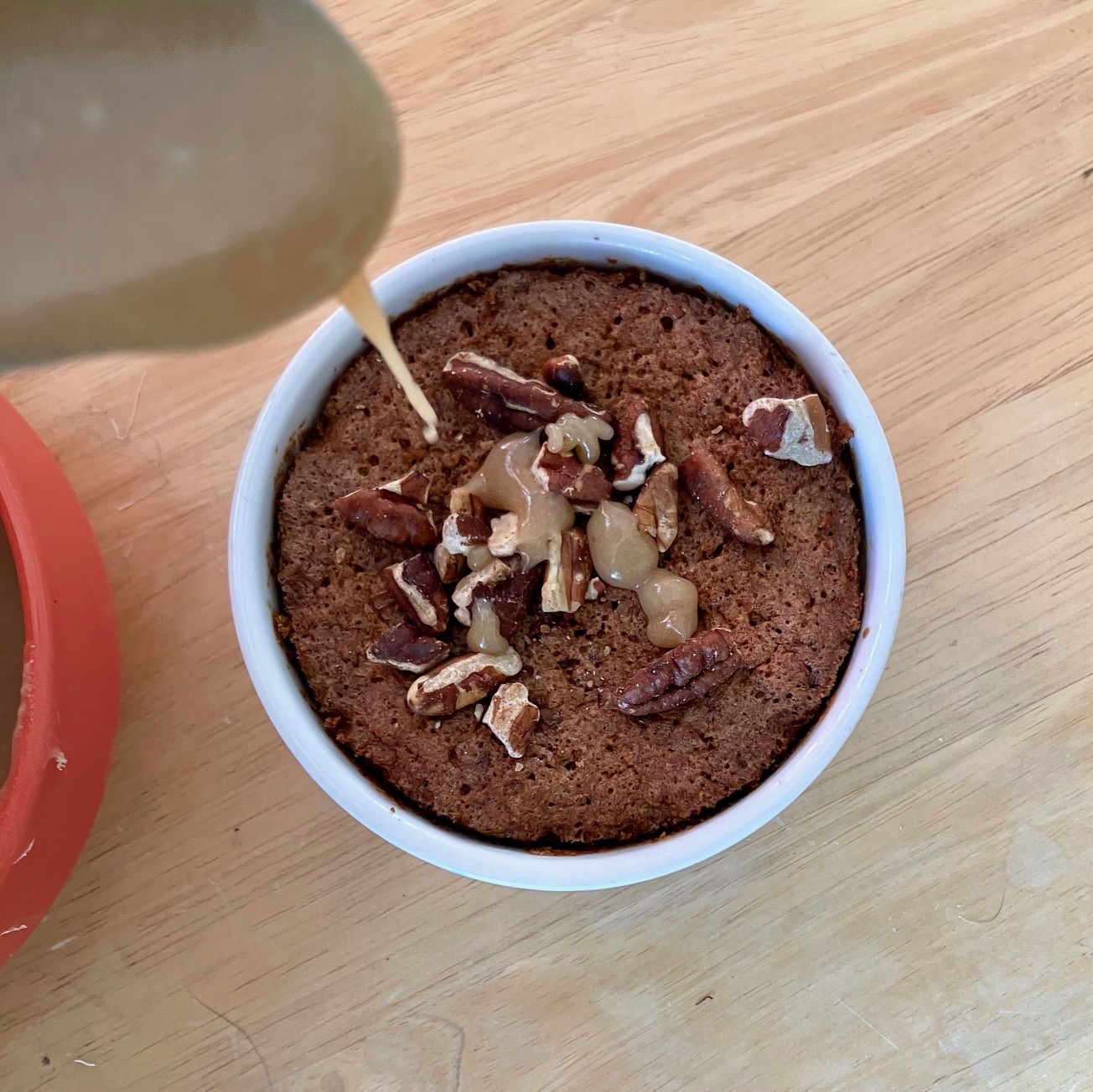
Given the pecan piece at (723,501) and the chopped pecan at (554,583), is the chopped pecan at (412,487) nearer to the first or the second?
the chopped pecan at (554,583)

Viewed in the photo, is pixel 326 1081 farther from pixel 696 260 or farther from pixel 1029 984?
pixel 696 260

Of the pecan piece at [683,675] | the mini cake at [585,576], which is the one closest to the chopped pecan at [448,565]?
the mini cake at [585,576]

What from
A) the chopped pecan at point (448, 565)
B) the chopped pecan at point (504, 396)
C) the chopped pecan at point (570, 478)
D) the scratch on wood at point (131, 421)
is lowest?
the chopped pecan at point (448, 565)

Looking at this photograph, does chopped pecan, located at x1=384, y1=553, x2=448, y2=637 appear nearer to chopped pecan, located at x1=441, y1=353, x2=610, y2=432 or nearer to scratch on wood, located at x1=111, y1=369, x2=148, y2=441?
chopped pecan, located at x1=441, y1=353, x2=610, y2=432

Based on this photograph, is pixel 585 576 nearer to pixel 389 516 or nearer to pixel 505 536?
pixel 505 536

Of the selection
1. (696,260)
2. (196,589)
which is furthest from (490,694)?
(696,260)

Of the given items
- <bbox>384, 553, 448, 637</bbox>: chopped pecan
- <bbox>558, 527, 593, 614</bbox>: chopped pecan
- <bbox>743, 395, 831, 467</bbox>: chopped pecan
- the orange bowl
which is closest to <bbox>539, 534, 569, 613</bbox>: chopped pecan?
<bbox>558, 527, 593, 614</bbox>: chopped pecan

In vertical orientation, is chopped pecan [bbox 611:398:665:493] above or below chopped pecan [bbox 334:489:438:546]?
below
